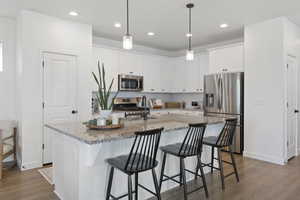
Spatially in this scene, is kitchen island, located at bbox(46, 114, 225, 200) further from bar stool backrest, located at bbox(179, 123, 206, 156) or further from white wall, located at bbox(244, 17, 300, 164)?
white wall, located at bbox(244, 17, 300, 164)

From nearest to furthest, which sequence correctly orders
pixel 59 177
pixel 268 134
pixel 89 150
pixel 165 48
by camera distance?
1. pixel 89 150
2. pixel 59 177
3. pixel 268 134
4. pixel 165 48

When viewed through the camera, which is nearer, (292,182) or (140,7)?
(292,182)

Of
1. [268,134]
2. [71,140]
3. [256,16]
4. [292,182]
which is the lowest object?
[292,182]

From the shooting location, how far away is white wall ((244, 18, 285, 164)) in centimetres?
380

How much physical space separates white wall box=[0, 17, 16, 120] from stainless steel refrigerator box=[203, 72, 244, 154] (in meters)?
4.26

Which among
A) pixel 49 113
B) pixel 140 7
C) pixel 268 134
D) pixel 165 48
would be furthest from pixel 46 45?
pixel 268 134

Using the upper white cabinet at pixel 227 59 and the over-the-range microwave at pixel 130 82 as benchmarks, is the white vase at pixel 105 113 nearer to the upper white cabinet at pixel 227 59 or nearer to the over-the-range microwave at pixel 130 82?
the over-the-range microwave at pixel 130 82

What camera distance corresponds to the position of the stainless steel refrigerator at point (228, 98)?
14.4 ft

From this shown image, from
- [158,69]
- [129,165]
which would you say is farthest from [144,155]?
[158,69]

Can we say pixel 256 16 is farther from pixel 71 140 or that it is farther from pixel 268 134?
pixel 71 140

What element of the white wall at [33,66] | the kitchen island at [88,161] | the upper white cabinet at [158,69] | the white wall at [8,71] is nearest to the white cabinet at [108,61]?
the upper white cabinet at [158,69]

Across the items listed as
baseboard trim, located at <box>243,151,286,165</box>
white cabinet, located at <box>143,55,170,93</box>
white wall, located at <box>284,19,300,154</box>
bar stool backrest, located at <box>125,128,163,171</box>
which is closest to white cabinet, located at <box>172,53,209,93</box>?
white cabinet, located at <box>143,55,170,93</box>

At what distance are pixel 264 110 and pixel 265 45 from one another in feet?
4.22

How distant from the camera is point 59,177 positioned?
8.32 ft
